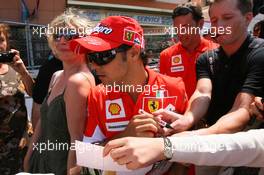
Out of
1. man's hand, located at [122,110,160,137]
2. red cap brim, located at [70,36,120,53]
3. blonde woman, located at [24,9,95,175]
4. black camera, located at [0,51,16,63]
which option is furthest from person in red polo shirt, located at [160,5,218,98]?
man's hand, located at [122,110,160,137]

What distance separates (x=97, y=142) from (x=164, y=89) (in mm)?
392

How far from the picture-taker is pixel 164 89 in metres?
1.79

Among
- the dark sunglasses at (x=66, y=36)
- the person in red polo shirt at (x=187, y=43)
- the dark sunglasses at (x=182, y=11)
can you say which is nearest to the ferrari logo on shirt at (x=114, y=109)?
the dark sunglasses at (x=66, y=36)

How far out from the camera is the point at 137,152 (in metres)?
1.12

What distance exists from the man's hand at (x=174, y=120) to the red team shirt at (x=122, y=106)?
0.13 m

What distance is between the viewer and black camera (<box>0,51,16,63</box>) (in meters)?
3.03

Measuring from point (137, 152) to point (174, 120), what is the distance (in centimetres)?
52

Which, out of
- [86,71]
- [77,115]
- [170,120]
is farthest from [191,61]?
[170,120]

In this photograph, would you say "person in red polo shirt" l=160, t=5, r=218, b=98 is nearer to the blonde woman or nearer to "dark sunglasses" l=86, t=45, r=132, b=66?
the blonde woman

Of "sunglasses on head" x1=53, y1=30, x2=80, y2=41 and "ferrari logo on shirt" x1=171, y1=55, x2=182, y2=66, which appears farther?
"ferrari logo on shirt" x1=171, y1=55, x2=182, y2=66

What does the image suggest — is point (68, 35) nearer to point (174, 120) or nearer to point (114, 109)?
point (114, 109)

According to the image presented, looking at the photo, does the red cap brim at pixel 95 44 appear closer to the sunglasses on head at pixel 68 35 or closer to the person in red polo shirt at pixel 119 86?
the person in red polo shirt at pixel 119 86

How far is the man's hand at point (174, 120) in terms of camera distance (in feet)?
5.15

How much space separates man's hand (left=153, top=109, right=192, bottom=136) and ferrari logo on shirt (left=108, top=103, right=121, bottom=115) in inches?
9.0
